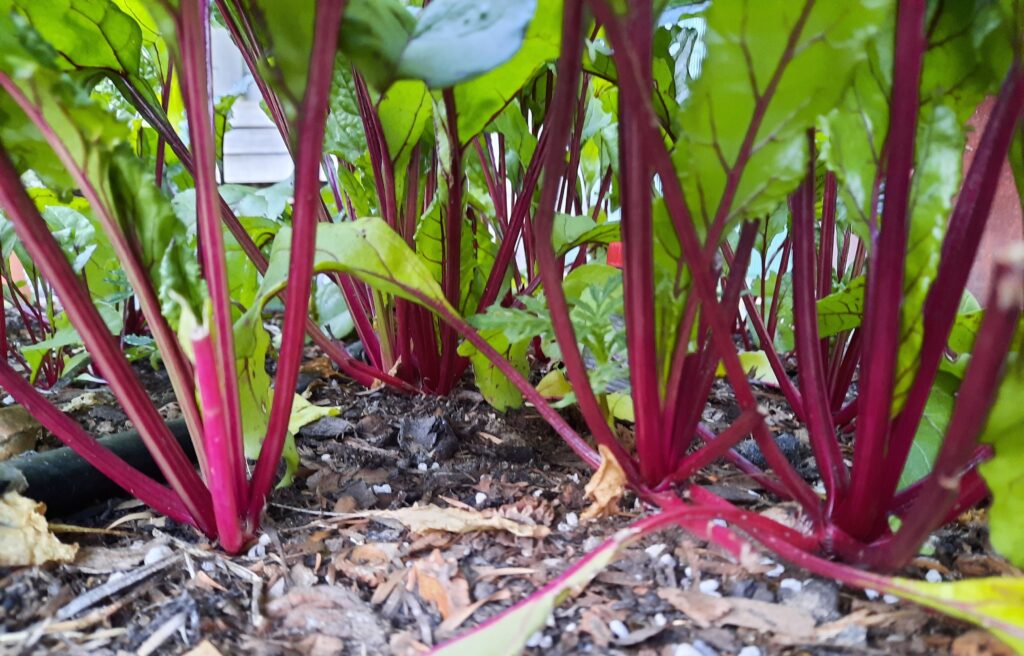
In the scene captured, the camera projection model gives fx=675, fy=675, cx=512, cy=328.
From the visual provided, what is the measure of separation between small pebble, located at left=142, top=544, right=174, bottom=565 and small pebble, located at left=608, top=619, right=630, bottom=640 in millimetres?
318

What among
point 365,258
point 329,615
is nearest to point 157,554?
point 329,615

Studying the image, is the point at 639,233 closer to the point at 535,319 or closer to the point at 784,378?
the point at 535,319

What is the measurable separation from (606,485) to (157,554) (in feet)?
1.10

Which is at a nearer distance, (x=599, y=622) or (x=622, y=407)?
(x=599, y=622)

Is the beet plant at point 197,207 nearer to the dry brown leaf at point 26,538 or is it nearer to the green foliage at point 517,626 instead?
the dry brown leaf at point 26,538

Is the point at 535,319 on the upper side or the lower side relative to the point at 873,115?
lower

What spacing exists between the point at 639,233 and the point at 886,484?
23cm

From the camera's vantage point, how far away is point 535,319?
0.55 meters

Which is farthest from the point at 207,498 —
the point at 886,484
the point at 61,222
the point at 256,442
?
the point at 61,222

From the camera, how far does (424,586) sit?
45 centimetres

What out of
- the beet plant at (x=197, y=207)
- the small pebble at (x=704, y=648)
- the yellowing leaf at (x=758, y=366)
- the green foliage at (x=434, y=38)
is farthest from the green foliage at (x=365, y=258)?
the yellowing leaf at (x=758, y=366)

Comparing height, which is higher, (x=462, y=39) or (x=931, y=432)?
(x=462, y=39)

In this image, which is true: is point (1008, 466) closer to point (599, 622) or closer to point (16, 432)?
point (599, 622)

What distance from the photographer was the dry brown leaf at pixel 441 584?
1.43 feet
